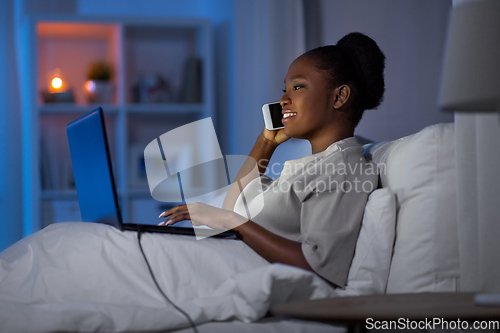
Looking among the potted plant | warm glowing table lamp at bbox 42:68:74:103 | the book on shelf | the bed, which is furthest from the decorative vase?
the bed

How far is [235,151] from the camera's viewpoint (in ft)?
11.1

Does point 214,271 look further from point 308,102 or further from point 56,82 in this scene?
point 56,82

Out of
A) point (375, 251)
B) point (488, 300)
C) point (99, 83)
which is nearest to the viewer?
point (488, 300)

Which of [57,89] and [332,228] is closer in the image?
[332,228]

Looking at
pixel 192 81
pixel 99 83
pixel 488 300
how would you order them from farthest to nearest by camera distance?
1. pixel 192 81
2. pixel 99 83
3. pixel 488 300

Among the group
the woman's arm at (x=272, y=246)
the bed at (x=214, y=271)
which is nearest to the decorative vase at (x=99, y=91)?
the bed at (x=214, y=271)

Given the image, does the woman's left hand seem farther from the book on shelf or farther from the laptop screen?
the book on shelf

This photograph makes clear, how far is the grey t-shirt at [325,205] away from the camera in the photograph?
1.11 metres

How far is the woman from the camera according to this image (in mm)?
1117

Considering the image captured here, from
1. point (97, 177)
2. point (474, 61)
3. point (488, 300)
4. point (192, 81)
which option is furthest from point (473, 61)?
point (192, 81)

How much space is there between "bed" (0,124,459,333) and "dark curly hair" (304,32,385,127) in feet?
0.91

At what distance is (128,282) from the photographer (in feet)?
3.27

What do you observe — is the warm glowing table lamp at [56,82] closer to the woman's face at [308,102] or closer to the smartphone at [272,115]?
the smartphone at [272,115]

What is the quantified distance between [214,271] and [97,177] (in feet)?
1.26
